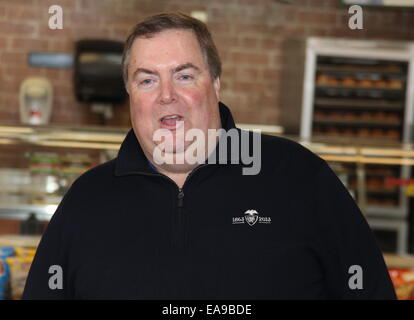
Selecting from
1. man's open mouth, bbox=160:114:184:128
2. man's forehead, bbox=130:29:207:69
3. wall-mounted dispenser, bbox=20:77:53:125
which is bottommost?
man's open mouth, bbox=160:114:184:128

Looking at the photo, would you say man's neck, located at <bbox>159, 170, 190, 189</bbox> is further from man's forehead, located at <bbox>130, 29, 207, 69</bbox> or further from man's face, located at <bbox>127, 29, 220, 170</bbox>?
man's forehead, located at <bbox>130, 29, 207, 69</bbox>

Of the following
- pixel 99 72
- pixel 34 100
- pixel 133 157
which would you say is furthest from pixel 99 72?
pixel 133 157

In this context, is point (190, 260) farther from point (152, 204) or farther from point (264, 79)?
point (264, 79)

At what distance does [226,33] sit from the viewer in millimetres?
5668

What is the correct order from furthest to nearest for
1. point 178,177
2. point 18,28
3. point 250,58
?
1. point 250,58
2. point 18,28
3. point 178,177

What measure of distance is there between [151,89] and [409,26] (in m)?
4.63

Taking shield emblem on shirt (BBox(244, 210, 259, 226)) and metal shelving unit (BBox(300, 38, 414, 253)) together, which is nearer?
shield emblem on shirt (BBox(244, 210, 259, 226))

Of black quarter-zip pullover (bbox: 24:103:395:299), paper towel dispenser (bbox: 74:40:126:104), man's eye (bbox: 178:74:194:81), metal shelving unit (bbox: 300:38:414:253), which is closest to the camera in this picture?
black quarter-zip pullover (bbox: 24:103:395:299)

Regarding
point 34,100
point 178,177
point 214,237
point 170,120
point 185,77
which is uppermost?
point 34,100

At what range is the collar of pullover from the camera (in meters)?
1.59

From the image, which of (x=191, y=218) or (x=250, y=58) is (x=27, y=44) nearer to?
(x=250, y=58)

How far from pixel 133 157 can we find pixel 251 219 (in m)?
0.33

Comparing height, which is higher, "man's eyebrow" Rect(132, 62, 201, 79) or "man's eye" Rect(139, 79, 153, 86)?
"man's eyebrow" Rect(132, 62, 201, 79)

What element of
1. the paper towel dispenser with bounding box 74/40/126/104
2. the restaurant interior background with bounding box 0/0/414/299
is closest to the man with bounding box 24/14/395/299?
the restaurant interior background with bounding box 0/0/414/299
